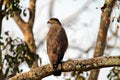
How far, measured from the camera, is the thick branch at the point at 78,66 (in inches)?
194

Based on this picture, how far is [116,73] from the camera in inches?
281

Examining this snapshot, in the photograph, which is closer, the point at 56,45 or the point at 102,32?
the point at 56,45

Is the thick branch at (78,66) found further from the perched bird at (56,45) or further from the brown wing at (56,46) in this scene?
the brown wing at (56,46)

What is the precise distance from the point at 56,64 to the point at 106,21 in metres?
2.00

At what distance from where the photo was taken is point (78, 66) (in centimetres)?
502

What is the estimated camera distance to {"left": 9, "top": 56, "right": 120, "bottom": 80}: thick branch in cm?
492

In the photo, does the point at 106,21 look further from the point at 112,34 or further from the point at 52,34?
the point at 112,34

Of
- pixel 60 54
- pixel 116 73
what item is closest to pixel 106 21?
pixel 116 73

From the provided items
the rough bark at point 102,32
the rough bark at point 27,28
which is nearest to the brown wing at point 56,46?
the rough bark at point 102,32

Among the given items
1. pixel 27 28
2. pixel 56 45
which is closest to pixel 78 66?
pixel 56 45

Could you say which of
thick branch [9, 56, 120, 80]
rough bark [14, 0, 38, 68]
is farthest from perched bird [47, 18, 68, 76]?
rough bark [14, 0, 38, 68]

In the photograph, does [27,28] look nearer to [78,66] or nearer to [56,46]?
[56,46]

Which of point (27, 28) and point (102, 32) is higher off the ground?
point (102, 32)

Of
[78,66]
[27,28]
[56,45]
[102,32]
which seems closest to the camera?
[78,66]
